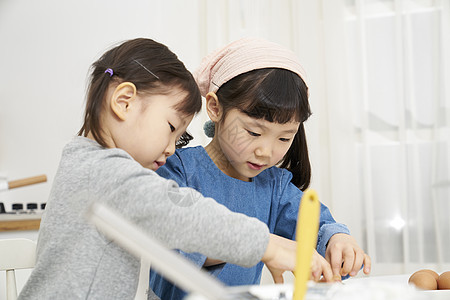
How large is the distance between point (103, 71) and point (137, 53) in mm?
60

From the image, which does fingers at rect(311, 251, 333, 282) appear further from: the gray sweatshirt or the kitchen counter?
the kitchen counter

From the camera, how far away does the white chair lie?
34.6 inches

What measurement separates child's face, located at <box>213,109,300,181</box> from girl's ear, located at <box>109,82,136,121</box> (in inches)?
8.9

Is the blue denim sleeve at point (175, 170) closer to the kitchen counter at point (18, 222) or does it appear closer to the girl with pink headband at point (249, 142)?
the girl with pink headband at point (249, 142)

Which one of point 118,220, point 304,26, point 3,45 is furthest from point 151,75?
point 3,45

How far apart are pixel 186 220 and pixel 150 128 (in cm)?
26

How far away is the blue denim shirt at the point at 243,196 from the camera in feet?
2.67

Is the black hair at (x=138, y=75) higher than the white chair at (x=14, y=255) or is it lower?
higher

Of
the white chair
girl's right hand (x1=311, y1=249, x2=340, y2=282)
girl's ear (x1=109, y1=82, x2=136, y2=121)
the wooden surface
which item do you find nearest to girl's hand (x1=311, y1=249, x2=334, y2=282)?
girl's right hand (x1=311, y1=249, x2=340, y2=282)

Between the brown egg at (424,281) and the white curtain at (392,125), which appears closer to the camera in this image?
the brown egg at (424,281)

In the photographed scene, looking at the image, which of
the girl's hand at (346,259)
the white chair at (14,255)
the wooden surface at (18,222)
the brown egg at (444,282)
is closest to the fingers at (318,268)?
the girl's hand at (346,259)

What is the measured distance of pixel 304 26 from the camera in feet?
6.85

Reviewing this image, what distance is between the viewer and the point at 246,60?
33.8 inches

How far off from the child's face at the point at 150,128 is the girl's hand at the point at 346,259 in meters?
0.30
